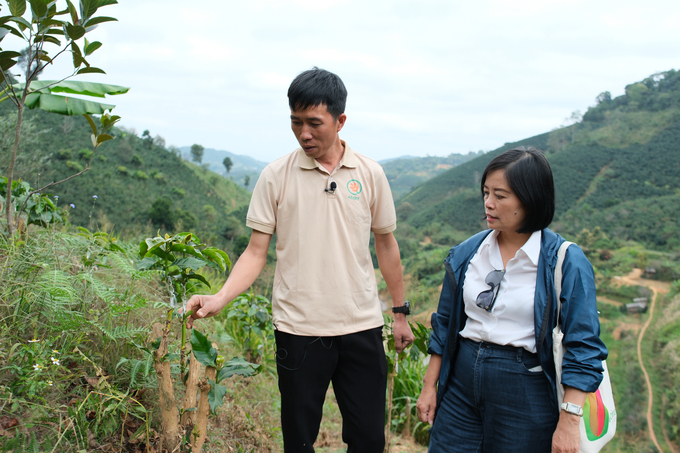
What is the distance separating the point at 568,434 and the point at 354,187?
44.1 inches

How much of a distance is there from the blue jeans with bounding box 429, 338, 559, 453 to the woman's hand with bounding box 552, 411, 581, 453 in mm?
90

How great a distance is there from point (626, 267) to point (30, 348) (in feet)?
82.7

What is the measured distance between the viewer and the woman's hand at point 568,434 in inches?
51.2

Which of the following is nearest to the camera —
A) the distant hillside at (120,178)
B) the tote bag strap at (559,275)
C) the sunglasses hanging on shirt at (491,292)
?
the tote bag strap at (559,275)

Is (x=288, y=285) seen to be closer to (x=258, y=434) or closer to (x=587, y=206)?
(x=258, y=434)

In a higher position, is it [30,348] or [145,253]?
[145,253]

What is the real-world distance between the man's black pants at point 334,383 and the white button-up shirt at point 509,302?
420mm

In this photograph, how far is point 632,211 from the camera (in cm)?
2822

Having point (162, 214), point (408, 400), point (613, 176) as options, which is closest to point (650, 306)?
point (613, 176)

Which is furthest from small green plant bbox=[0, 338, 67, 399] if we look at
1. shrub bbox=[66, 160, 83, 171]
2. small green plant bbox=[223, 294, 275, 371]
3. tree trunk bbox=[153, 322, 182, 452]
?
shrub bbox=[66, 160, 83, 171]

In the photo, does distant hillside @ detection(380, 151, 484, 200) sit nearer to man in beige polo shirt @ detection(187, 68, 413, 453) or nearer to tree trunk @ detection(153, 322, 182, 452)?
man in beige polo shirt @ detection(187, 68, 413, 453)

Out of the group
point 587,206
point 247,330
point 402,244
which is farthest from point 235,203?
point 247,330

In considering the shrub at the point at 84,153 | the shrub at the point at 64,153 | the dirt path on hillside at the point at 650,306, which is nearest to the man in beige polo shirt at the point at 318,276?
the dirt path on hillside at the point at 650,306

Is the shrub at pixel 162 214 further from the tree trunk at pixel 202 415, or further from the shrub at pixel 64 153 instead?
the tree trunk at pixel 202 415
